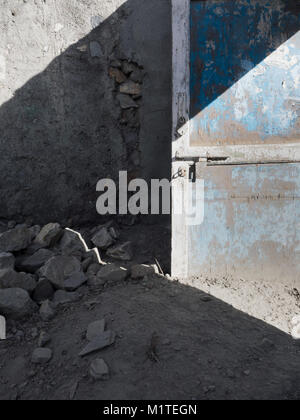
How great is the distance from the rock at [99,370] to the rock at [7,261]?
3.60ft

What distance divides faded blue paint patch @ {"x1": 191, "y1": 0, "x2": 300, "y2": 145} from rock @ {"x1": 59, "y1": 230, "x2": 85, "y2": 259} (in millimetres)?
1208

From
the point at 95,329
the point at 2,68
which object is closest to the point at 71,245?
the point at 95,329

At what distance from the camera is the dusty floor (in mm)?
1816

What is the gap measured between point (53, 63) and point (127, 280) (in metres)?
1.96

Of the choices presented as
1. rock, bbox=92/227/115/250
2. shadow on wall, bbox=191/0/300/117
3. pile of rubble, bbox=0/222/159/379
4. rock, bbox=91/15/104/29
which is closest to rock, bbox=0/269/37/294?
pile of rubble, bbox=0/222/159/379

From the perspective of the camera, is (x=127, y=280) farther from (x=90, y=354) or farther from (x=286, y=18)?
(x=286, y=18)

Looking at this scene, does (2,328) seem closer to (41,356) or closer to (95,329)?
(41,356)

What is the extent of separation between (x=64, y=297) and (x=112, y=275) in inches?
14.5

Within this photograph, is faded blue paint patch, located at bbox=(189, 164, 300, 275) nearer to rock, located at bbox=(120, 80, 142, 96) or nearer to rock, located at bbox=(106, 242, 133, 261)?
rock, located at bbox=(106, 242, 133, 261)

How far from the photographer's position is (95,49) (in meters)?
3.24

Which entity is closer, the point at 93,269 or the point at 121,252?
the point at 93,269

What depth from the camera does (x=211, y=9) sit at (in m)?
2.54
